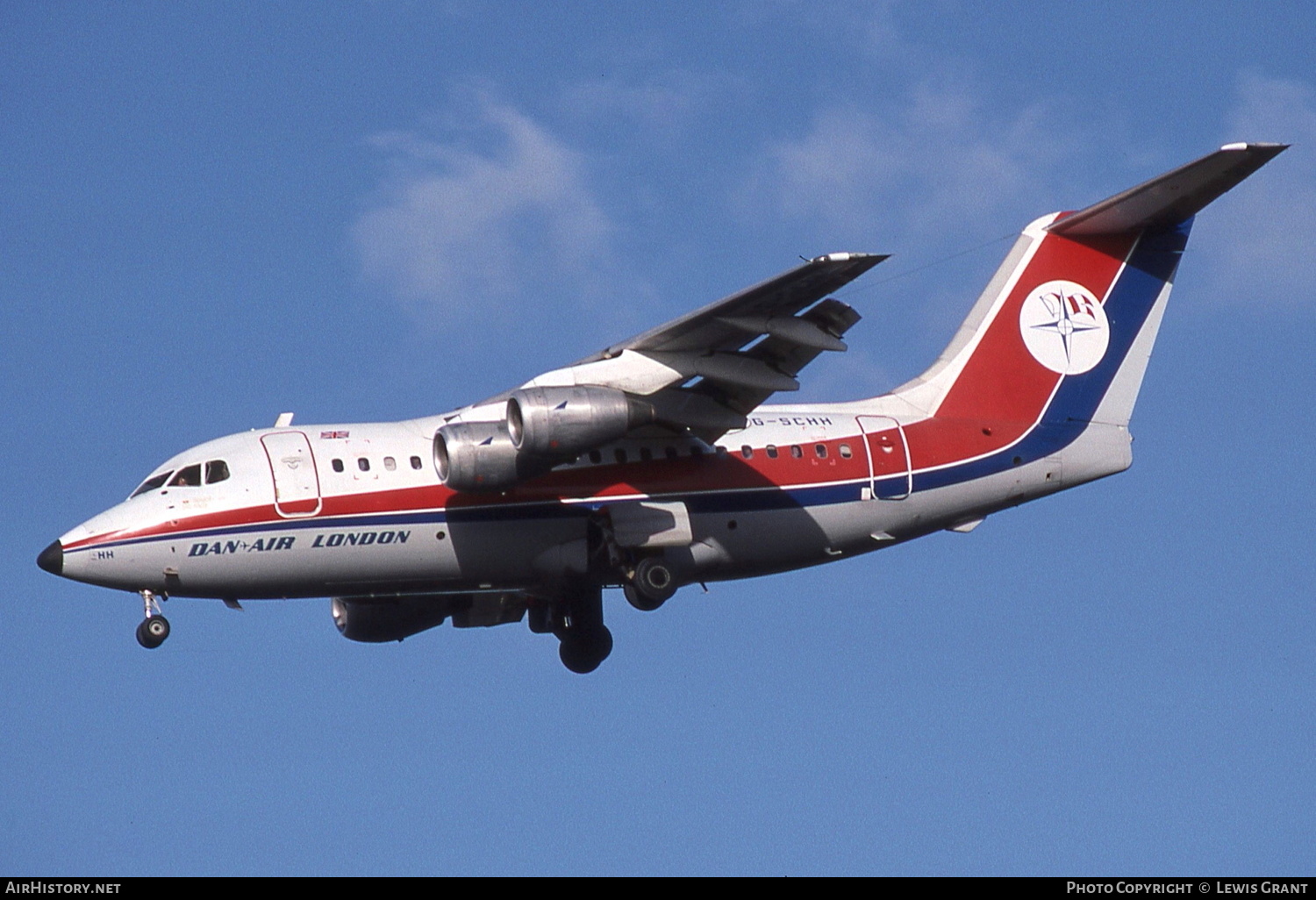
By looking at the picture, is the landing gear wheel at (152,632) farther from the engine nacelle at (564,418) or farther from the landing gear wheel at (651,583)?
the landing gear wheel at (651,583)

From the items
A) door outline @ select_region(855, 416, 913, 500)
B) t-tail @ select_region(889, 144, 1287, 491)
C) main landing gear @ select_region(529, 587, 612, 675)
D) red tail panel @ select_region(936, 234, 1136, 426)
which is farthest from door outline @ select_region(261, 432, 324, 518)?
red tail panel @ select_region(936, 234, 1136, 426)

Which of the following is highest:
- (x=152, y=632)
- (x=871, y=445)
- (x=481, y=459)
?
(x=871, y=445)

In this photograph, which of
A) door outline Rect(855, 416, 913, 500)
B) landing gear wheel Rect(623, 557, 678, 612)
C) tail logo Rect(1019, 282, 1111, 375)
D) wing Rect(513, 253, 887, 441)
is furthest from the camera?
tail logo Rect(1019, 282, 1111, 375)

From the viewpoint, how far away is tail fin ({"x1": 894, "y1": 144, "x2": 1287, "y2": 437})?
23.6 m

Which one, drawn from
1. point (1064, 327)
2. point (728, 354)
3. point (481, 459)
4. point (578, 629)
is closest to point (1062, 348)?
point (1064, 327)

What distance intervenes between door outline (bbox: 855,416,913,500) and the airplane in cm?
4

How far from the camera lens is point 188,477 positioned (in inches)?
827

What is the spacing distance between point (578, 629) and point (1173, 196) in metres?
7.91

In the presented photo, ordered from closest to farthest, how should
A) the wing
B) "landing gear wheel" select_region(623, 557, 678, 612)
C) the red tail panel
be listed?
the wing
"landing gear wheel" select_region(623, 557, 678, 612)
the red tail panel

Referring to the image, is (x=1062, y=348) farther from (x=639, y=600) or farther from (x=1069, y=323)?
(x=639, y=600)

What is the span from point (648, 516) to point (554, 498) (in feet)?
3.17

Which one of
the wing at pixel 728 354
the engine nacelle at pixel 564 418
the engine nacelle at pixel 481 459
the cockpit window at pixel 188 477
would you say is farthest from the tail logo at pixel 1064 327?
the cockpit window at pixel 188 477

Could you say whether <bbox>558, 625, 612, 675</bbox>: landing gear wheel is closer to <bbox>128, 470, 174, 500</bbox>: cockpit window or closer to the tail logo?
<bbox>128, 470, 174, 500</bbox>: cockpit window
